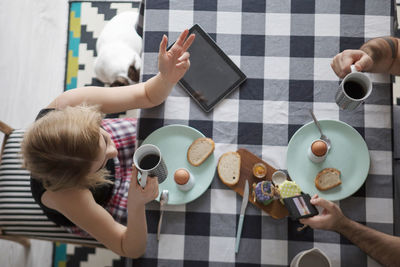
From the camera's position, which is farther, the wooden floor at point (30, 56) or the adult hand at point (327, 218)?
the wooden floor at point (30, 56)

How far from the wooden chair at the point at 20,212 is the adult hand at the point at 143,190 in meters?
0.57

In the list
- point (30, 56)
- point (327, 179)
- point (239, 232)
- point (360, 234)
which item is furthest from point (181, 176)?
point (30, 56)

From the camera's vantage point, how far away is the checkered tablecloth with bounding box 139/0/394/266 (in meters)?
1.05

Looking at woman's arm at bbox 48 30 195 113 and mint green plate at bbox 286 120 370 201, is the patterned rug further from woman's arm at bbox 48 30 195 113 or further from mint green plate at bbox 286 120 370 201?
mint green plate at bbox 286 120 370 201

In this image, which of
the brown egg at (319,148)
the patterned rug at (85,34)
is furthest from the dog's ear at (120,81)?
the brown egg at (319,148)

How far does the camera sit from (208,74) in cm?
115

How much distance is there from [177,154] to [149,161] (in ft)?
0.68

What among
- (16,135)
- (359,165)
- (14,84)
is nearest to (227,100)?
(359,165)

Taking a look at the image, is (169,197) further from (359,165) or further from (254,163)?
(359,165)

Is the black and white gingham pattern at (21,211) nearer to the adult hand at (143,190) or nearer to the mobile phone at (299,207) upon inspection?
the adult hand at (143,190)

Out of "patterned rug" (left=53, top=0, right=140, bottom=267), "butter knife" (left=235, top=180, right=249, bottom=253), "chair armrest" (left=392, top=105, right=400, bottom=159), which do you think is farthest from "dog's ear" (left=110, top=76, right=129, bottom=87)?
"chair armrest" (left=392, top=105, right=400, bottom=159)

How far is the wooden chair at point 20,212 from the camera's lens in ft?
4.54

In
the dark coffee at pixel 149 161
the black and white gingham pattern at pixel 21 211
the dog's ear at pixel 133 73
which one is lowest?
the black and white gingham pattern at pixel 21 211

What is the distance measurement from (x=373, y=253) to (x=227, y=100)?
2.24 feet
